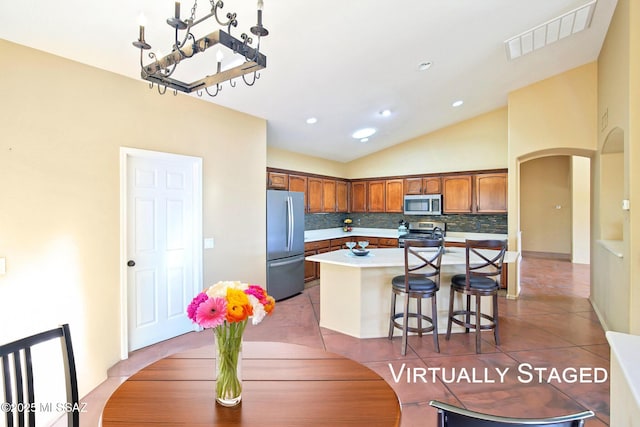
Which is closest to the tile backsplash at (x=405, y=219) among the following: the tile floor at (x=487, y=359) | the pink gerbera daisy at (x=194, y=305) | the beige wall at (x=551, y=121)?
the beige wall at (x=551, y=121)

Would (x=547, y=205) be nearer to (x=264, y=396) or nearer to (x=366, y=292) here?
(x=366, y=292)

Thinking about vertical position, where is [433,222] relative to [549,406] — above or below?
above

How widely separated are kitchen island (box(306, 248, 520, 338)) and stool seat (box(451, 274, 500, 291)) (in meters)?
0.18

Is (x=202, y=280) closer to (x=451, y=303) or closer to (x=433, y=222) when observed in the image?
(x=451, y=303)

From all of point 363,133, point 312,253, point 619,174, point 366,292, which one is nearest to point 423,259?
point 366,292

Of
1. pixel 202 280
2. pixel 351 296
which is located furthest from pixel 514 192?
pixel 202 280

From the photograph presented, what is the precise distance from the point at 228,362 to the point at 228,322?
0.16 meters

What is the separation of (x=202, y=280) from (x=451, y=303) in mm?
2895

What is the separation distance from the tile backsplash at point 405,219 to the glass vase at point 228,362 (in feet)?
18.1

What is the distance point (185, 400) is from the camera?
1222 millimetres

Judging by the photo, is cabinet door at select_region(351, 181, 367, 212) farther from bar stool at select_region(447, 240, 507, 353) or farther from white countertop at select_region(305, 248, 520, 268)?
bar stool at select_region(447, 240, 507, 353)

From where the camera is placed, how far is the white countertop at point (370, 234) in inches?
240

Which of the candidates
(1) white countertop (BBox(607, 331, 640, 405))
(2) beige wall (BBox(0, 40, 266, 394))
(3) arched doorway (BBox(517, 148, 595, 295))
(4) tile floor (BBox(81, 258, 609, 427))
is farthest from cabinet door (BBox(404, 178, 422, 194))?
(1) white countertop (BBox(607, 331, 640, 405))

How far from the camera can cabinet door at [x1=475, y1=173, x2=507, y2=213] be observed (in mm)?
5715
